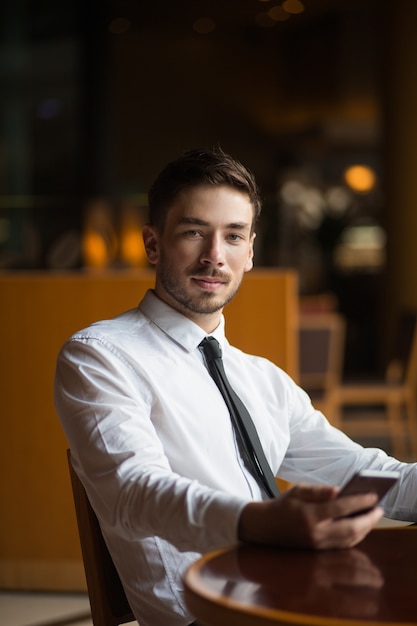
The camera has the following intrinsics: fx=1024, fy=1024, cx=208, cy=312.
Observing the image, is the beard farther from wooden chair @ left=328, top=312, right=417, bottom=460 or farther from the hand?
wooden chair @ left=328, top=312, right=417, bottom=460

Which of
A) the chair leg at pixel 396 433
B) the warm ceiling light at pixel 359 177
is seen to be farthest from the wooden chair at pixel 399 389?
the warm ceiling light at pixel 359 177

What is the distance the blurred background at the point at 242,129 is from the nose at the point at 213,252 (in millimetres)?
3729

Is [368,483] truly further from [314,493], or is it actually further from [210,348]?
[210,348]

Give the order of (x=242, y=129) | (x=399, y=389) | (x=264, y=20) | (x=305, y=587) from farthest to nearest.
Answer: (x=242, y=129), (x=264, y=20), (x=399, y=389), (x=305, y=587)

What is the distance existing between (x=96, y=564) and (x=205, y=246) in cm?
56

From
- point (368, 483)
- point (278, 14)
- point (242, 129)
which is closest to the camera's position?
point (368, 483)

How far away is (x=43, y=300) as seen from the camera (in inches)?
151

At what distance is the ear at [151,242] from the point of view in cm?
185

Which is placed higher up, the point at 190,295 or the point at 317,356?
the point at 190,295

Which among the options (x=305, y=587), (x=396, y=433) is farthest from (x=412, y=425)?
(x=305, y=587)

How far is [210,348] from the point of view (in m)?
1.79

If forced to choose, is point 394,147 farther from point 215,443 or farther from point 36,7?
point 215,443

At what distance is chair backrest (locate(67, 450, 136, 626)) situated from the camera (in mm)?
1704

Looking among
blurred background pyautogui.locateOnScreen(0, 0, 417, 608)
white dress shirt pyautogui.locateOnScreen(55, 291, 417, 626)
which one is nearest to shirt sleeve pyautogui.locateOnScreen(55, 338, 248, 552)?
white dress shirt pyautogui.locateOnScreen(55, 291, 417, 626)
